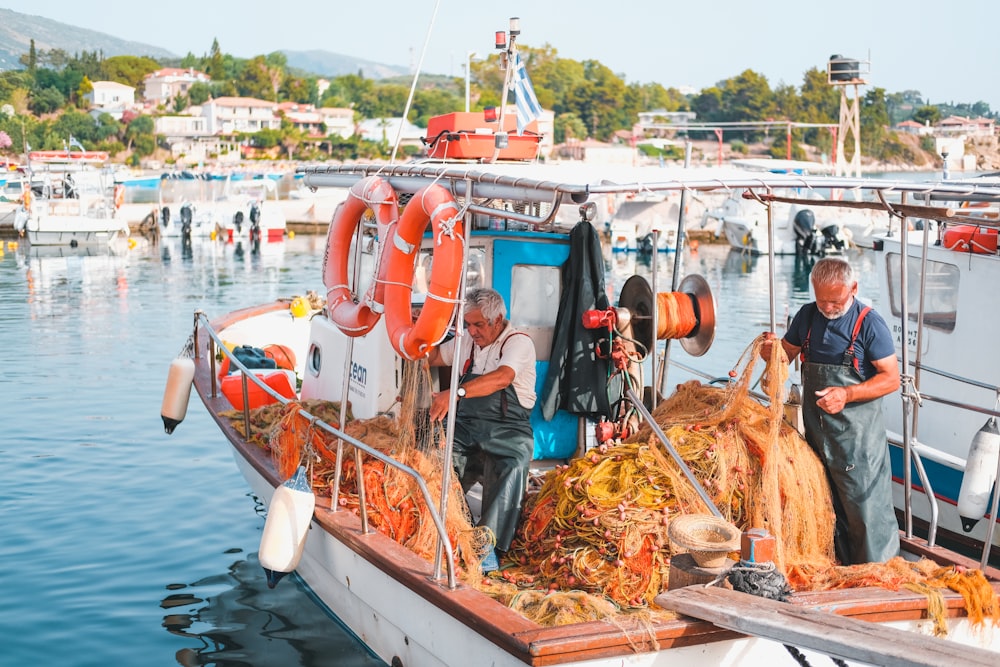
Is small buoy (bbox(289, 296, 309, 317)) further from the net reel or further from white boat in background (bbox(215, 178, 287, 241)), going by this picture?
white boat in background (bbox(215, 178, 287, 241))

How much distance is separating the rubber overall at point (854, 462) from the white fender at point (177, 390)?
6.82 metres

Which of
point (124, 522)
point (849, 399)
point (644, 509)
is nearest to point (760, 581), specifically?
point (644, 509)

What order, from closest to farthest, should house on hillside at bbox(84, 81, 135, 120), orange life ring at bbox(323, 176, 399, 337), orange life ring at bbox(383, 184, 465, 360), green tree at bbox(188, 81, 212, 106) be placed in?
orange life ring at bbox(383, 184, 465, 360)
orange life ring at bbox(323, 176, 399, 337)
house on hillside at bbox(84, 81, 135, 120)
green tree at bbox(188, 81, 212, 106)

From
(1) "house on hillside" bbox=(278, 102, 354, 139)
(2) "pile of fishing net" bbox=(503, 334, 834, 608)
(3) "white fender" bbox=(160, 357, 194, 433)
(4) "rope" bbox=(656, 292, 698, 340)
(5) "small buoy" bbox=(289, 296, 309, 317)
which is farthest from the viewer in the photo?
(1) "house on hillside" bbox=(278, 102, 354, 139)

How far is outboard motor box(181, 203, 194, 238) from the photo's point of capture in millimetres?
51719

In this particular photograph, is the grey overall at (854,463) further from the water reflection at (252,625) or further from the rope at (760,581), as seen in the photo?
the water reflection at (252,625)

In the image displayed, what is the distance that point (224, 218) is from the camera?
173ft

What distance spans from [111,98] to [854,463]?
196m

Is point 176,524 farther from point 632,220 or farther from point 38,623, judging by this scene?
point 632,220

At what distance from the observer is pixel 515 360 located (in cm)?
703

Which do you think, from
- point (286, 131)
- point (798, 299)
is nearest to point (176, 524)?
point (798, 299)

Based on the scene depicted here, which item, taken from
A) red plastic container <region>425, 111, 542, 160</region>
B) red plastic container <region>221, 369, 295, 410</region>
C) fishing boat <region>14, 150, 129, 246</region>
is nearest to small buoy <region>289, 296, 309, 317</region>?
red plastic container <region>221, 369, 295, 410</region>

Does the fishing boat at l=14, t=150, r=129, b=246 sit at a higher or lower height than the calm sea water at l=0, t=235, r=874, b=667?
higher

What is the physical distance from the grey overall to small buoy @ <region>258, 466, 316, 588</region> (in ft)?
10.8
